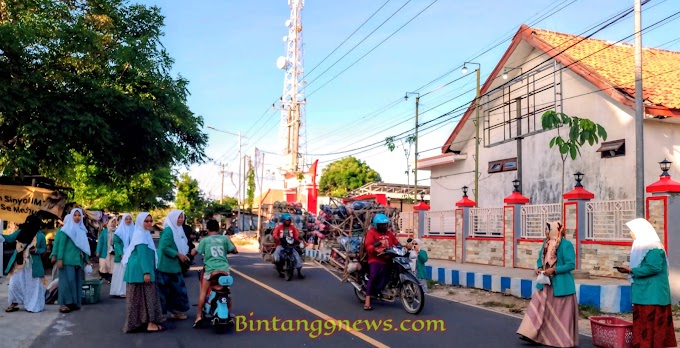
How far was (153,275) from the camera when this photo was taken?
8.42m

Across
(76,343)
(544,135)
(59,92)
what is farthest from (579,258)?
(59,92)

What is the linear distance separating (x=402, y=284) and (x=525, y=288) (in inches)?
136

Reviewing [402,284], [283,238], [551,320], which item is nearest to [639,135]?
[402,284]

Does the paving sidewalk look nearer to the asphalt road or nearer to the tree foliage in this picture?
the asphalt road

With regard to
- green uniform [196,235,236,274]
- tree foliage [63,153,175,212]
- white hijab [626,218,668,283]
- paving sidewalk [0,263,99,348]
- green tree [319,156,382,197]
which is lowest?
paving sidewalk [0,263,99,348]

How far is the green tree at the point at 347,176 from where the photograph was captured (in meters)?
63.2

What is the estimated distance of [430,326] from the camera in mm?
8812

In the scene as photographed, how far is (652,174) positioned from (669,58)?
23.0 ft

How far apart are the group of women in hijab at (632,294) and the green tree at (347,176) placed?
54186mm

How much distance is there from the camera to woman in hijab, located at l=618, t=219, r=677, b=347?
22.4 ft

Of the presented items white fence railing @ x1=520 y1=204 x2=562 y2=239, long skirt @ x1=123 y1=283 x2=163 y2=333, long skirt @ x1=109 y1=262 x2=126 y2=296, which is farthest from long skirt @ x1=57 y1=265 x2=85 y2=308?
white fence railing @ x1=520 y1=204 x2=562 y2=239

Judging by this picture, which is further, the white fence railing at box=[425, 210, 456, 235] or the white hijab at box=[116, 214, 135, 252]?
the white fence railing at box=[425, 210, 456, 235]

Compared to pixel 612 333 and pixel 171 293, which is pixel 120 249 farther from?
pixel 612 333

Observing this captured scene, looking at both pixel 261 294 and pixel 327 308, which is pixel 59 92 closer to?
pixel 261 294
